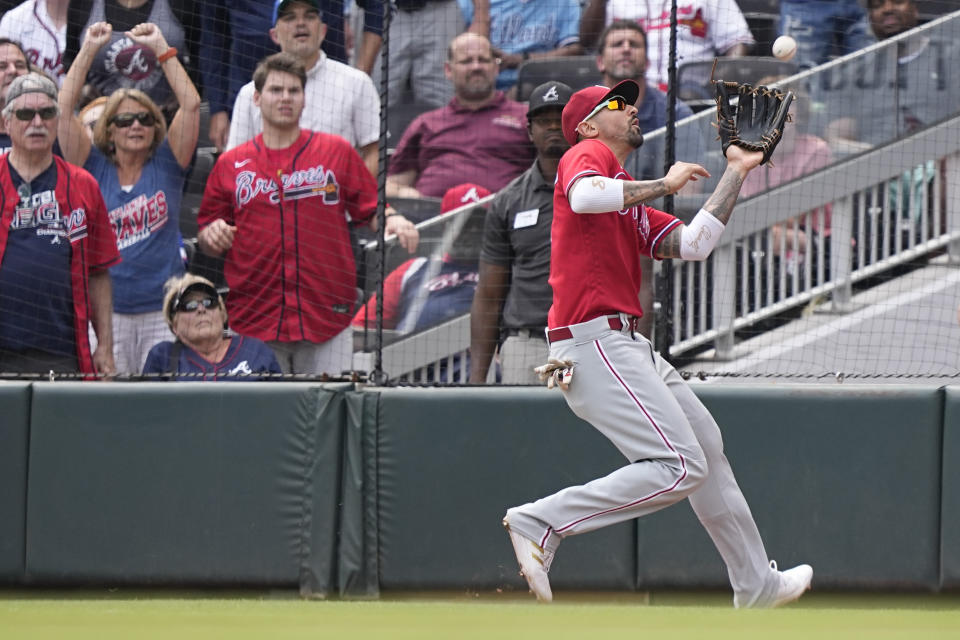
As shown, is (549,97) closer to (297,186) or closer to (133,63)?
(297,186)

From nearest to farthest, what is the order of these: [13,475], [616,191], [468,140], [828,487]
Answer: [616,191] < [828,487] < [13,475] < [468,140]

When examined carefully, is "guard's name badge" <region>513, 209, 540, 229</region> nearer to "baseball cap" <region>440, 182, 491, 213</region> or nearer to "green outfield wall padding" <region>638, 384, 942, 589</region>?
"baseball cap" <region>440, 182, 491, 213</region>

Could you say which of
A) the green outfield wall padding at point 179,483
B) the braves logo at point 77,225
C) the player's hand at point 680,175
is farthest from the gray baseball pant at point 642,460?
the braves logo at point 77,225

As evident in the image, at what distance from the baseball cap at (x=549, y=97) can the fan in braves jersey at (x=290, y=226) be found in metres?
1.00

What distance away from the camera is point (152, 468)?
6227mm

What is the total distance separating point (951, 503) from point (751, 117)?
2415mm

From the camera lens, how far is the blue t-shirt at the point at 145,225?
22.7 feet

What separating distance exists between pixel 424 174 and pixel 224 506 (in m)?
2.43

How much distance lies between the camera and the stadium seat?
7445 millimetres

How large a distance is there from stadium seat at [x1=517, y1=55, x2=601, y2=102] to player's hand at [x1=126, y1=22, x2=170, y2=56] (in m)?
2.17

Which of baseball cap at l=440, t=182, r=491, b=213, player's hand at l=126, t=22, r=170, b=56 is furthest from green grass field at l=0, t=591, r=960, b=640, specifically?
player's hand at l=126, t=22, r=170, b=56

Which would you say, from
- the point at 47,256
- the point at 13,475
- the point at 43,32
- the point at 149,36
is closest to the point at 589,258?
the point at 13,475

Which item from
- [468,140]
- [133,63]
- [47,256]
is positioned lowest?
[47,256]

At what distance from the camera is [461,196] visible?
726cm
